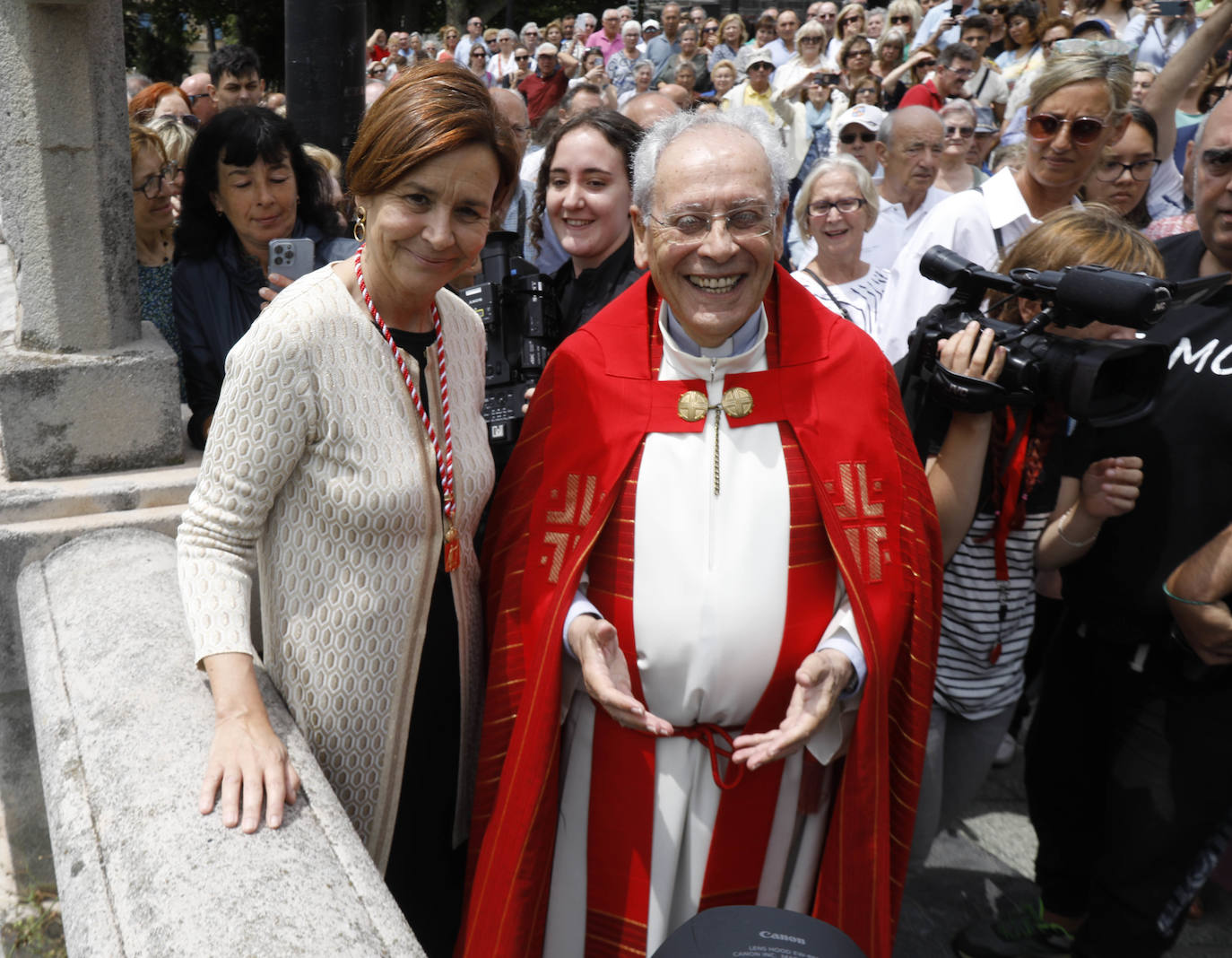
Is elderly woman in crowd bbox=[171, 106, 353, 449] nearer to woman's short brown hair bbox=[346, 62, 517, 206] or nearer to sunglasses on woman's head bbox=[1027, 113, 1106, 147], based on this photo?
woman's short brown hair bbox=[346, 62, 517, 206]

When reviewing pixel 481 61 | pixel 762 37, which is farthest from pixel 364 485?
pixel 481 61

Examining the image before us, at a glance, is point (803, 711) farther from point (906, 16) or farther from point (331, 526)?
point (906, 16)

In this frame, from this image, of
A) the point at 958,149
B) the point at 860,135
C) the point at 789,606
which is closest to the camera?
the point at 789,606

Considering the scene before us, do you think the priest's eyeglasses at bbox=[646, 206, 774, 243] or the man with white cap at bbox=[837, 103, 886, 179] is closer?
the priest's eyeglasses at bbox=[646, 206, 774, 243]

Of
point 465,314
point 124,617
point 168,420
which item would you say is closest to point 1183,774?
point 465,314

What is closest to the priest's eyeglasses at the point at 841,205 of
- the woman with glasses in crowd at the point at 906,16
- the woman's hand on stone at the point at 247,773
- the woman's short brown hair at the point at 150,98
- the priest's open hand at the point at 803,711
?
the priest's open hand at the point at 803,711

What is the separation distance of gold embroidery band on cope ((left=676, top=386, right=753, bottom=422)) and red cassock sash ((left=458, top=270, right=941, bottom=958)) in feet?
0.06

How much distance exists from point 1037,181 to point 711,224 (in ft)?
7.04

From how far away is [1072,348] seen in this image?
228 cm

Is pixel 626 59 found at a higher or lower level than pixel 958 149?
higher

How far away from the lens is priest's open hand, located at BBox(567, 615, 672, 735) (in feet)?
6.70

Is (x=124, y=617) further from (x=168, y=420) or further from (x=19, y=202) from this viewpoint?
(x=19, y=202)

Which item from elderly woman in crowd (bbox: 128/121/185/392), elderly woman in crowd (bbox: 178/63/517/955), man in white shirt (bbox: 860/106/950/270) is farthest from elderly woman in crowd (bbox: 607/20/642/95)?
elderly woman in crowd (bbox: 178/63/517/955)

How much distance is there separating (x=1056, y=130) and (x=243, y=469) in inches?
119
